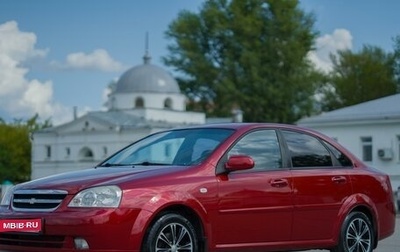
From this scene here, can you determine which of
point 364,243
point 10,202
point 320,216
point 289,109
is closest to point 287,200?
point 320,216

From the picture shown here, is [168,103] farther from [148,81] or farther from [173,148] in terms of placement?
[173,148]

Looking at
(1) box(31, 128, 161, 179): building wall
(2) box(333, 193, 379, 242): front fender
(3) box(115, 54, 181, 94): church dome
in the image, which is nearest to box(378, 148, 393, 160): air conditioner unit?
(1) box(31, 128, 161, 179): building wall

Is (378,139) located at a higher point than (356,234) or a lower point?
higher

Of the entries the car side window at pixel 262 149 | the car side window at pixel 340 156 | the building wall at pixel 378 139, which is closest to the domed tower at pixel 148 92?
the building wall at pixel 378 139

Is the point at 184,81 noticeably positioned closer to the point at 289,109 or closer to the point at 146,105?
the point at 146,105

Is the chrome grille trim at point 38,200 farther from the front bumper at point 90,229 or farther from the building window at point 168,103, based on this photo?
the building window at point 168,103

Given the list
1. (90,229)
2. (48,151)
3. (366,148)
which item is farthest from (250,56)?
(90,229)

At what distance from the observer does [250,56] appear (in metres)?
81.3

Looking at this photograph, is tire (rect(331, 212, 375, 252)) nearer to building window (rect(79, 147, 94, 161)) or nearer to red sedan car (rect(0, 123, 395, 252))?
red sedan car (rect(0, 123, 395, 252))

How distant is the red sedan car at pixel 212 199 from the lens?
8.27 m

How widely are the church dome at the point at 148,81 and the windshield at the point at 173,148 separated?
261ft

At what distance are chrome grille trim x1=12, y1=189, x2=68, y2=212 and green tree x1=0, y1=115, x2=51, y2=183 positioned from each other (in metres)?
94.3

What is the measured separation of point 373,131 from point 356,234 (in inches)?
1525

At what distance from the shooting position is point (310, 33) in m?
85.6
